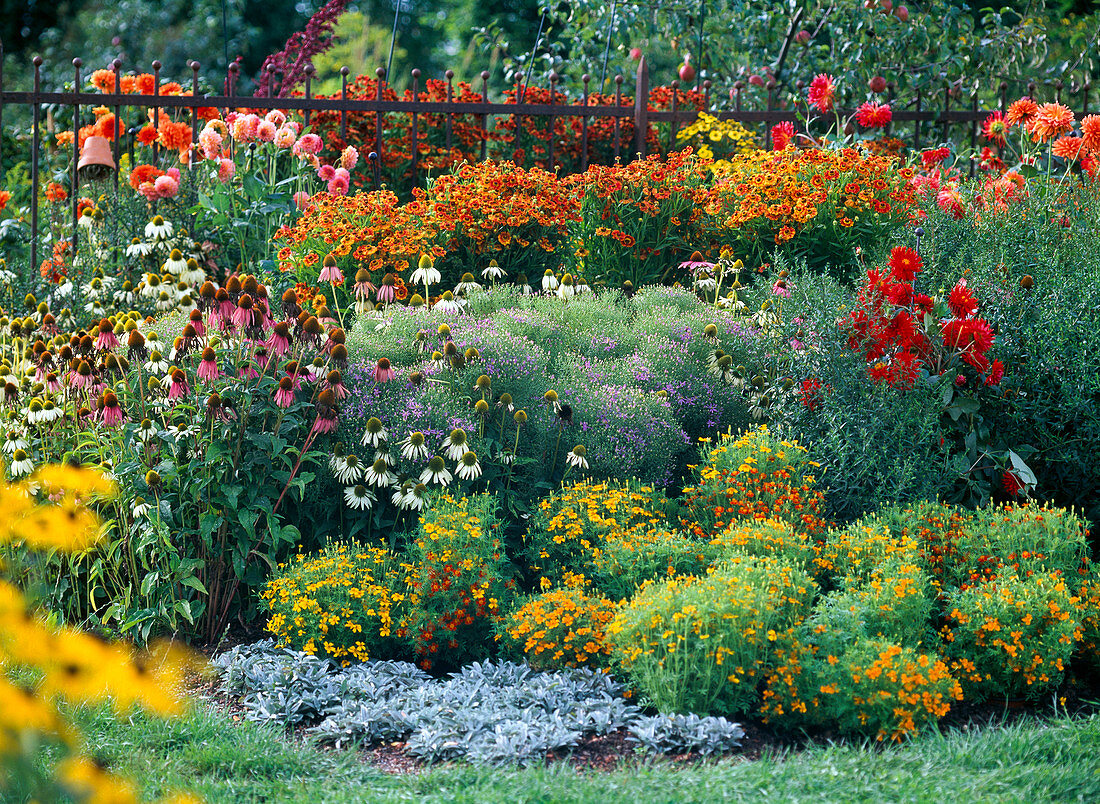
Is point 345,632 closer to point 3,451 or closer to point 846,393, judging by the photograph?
point 3,451

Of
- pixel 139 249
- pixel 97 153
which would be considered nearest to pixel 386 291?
pixel 139 249

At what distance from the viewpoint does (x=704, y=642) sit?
9.71ft

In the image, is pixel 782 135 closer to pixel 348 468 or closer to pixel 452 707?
pixel 348 468

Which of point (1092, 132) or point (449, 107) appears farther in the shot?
point (449, 107)

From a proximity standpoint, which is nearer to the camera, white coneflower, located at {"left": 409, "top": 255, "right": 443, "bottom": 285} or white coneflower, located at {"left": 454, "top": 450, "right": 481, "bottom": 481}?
white coneflower, located at {"left": 454, "top": 450, "right": 481, "bottom": 481}

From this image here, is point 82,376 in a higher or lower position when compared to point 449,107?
lower

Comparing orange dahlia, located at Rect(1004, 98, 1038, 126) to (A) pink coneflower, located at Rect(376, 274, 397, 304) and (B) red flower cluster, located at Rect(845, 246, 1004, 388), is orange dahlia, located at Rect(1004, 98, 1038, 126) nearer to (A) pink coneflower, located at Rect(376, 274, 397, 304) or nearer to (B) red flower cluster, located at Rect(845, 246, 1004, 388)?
(B) red flower cluster, located at Rect(845, 246, 1004, 388)

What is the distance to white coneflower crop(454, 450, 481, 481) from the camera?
12.2 ft

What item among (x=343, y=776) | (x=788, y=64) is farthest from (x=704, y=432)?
(x=788, y=64)

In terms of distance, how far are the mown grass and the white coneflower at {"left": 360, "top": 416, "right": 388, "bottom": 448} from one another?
1136mm

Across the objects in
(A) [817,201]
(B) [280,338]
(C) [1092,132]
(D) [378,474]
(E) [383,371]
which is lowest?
(D) [378,474]

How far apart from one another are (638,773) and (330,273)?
296 centimetres

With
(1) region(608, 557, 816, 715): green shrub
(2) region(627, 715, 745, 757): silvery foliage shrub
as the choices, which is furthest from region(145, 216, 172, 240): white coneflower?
(2) region(627, 715, 745, 757): silvery foliage shrub

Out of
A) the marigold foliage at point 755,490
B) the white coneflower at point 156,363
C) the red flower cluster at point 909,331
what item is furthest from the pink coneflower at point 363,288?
the red flower cluster at point 909,331
